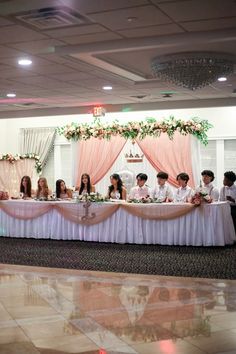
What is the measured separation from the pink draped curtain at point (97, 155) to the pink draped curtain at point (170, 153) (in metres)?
0.67

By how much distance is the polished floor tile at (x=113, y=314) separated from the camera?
4.43 metres

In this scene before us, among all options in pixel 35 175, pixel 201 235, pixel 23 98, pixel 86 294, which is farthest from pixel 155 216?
pixel 35 175

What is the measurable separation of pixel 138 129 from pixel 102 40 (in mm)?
6862

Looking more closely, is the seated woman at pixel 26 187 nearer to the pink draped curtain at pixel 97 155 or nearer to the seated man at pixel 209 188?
the pink draped curtain at pixel 97 155

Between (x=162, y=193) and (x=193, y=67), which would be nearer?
(x=193, y=67)

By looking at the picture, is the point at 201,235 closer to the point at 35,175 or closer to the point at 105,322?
the point at 105,322

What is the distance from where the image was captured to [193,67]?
25.8 feet

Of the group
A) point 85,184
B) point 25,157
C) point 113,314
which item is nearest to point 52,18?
point 113,314

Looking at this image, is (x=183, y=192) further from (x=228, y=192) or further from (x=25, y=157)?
(x=25, y=157)

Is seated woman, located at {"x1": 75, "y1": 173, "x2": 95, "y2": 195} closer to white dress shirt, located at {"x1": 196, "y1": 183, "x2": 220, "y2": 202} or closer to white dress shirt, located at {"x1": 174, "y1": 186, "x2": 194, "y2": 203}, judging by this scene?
white dress shirt, located at {"x1": 174, "y1": 186, "x2": 194, "y2": 203}

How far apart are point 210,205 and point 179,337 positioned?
188 inches

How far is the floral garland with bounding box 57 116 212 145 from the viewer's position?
511 inches

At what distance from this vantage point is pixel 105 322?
200 inches

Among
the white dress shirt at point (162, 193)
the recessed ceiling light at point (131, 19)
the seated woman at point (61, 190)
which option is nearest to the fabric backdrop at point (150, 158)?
the white dress shirt at point (162, 193)
